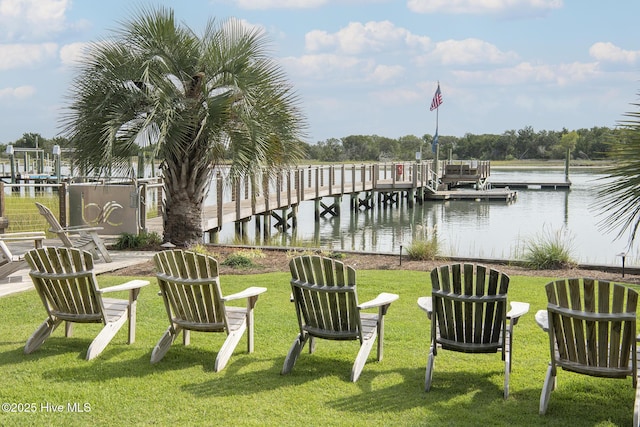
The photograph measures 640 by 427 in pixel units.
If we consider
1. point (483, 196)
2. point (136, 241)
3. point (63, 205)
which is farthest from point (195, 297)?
point (483, 196)

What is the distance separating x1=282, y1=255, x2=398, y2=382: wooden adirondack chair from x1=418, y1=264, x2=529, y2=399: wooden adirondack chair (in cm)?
57

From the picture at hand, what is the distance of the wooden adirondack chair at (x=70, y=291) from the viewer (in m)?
6.08

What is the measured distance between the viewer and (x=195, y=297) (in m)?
5.87

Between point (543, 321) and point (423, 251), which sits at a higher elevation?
point (543, 321)

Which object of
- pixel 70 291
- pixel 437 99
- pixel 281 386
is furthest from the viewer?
pixel 437 99

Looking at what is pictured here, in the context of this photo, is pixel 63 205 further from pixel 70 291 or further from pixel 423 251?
pixel 70 291

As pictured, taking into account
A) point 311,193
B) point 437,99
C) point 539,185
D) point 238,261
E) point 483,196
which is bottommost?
point 483,196

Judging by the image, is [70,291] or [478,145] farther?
[478,145]

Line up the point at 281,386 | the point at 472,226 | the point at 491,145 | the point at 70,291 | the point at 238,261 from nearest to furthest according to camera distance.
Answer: the point at 281,386
the point at 70,291
the point at 238,261
the point at 472,226
the point at 491,145

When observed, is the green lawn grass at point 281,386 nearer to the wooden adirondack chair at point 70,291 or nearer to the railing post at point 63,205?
the wooden adirondack chair at point 70,291

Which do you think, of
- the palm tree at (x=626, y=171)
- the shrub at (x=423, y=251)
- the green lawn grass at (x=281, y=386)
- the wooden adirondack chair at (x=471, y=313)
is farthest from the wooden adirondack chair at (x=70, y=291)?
the shrub at (x=423, y=251)

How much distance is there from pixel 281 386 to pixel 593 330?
235cm

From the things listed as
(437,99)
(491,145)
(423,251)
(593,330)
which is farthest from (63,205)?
(491,145)

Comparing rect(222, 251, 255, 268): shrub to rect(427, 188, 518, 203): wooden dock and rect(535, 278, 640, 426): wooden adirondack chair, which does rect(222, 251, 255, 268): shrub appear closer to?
rect(535, 278, 640, 426): wooden adirondack chair
